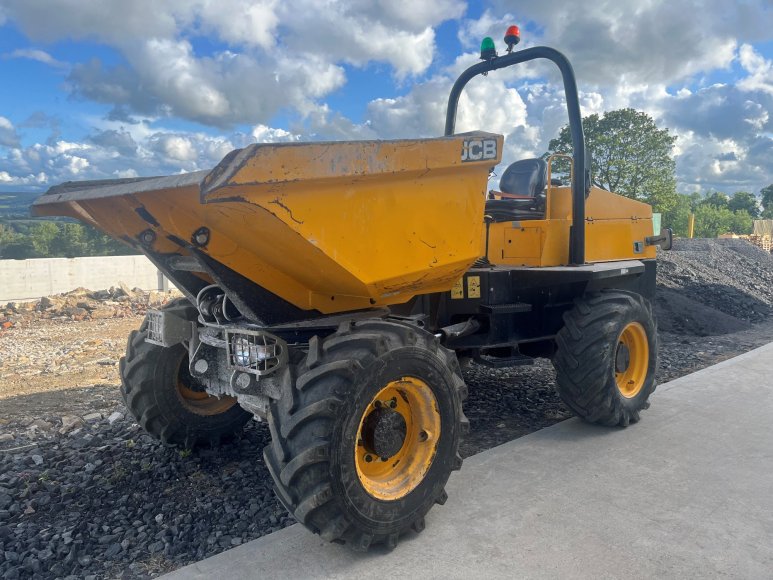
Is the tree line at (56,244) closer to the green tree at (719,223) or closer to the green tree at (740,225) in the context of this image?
the green tree at (719,223)

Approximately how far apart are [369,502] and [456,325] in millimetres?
1703

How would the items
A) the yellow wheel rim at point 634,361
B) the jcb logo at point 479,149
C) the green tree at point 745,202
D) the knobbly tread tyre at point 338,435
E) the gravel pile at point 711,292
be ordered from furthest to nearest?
the green tree at point 745,202
the gravel pile at point 711,292
the yellow wheel rim at point 634,361
the jcb logo at point 479,149
the knobbly tread tyre at point 338,435

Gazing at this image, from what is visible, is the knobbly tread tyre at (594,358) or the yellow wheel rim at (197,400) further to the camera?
the knobbly tread tyre at (594,358)

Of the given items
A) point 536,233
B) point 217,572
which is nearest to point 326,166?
point 217,572

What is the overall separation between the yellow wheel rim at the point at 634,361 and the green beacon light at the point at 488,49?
100 inches

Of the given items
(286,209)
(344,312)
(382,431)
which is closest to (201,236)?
(286,209)

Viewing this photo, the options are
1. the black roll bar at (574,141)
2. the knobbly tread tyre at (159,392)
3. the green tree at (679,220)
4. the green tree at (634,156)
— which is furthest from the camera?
the green tree at (679,220)

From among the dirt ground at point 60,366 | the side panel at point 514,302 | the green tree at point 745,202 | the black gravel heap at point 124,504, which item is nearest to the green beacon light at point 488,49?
the side panel at point 514,302

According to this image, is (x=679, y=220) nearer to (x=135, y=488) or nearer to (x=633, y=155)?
(x=633, y=155)

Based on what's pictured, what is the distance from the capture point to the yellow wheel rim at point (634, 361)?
16.0 ft

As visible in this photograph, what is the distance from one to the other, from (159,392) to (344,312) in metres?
1.50

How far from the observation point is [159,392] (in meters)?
4.03

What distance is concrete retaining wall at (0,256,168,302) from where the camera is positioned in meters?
15.8

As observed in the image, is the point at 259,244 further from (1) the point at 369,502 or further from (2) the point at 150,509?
(2) the point at 150,509
